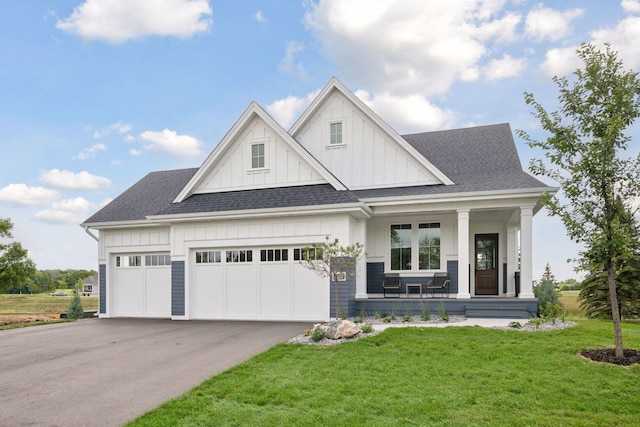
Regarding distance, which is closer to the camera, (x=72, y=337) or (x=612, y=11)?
(x=612, y=11)

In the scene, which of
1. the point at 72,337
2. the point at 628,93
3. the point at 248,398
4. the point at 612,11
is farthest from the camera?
the point at 72,337

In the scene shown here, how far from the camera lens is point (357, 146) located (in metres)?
14.8

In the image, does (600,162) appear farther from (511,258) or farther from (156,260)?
(156,260)

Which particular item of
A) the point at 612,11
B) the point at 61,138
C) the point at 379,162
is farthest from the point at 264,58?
the point at 612,11

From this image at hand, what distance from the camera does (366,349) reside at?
811cm

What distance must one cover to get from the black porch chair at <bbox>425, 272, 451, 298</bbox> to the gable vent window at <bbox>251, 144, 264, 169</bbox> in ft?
21.4

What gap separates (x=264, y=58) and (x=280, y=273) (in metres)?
7.05

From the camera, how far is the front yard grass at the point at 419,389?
191 inches

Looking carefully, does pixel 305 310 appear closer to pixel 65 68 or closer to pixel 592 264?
pixel 592 264

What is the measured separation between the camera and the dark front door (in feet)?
48.5

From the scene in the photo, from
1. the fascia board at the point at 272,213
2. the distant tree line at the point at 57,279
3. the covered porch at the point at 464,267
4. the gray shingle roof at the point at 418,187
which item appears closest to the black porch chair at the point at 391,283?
the covered porch at the point at 464,267

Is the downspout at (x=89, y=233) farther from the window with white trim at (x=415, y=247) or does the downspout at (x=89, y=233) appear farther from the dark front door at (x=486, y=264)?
the dark front door at (x=486, y=264)

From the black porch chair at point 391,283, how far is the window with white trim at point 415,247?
267 millimetres

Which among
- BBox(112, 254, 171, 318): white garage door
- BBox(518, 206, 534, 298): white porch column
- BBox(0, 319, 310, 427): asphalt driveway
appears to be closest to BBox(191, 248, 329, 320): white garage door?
BBox(0, 319, 310, 427): asphalt driveway
